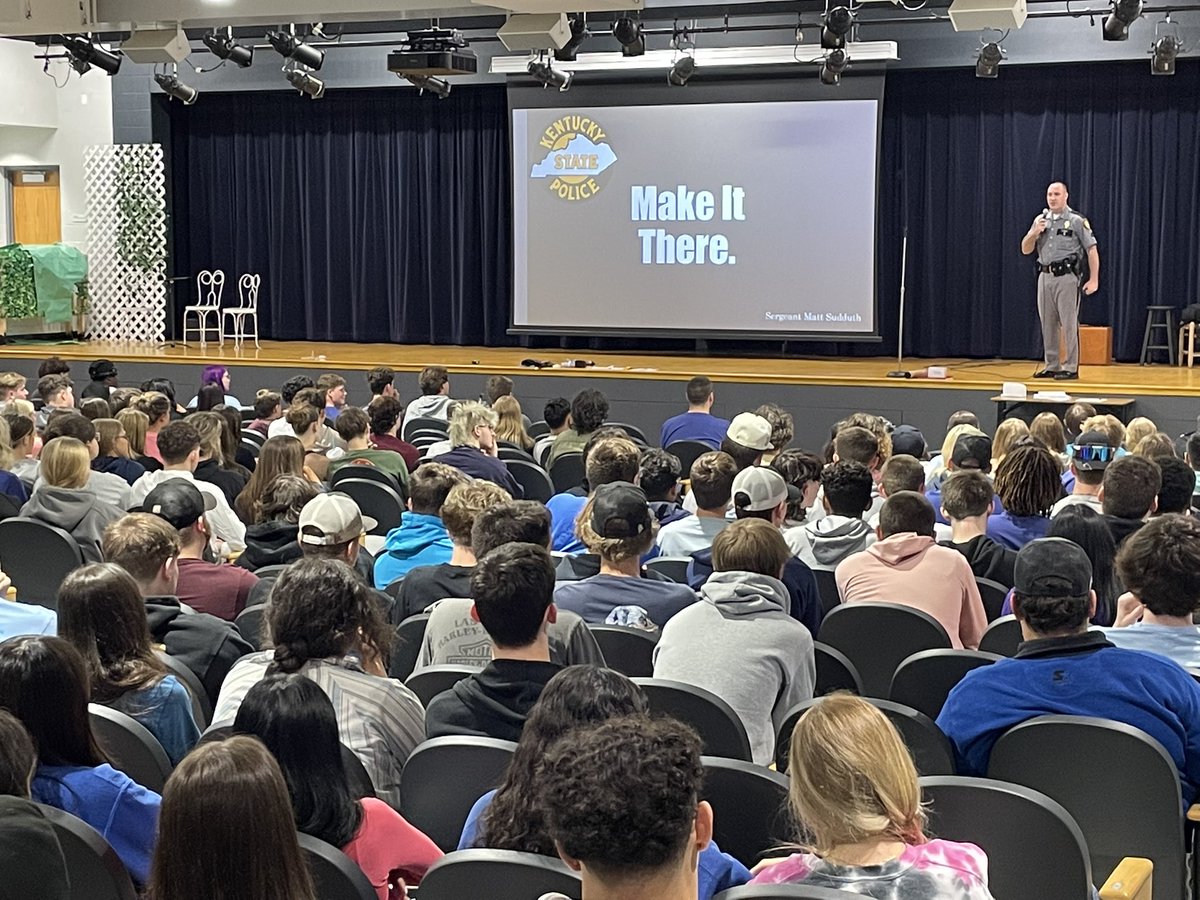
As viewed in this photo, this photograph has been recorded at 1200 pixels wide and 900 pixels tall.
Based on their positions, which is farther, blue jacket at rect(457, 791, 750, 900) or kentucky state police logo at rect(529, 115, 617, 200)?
kentucky state police logo at rect(529, 115, 617, 200)

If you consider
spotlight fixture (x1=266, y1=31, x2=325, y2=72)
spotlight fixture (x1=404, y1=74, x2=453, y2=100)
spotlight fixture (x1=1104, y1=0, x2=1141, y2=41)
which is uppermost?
spotlight fixture (x1=266, y1=31, x2=325, y2=72)

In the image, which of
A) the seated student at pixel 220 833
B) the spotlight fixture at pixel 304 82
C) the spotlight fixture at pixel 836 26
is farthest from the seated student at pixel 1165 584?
the spotlight fixture at pixel 304 82

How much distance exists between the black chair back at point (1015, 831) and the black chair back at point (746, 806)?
0.27 metres

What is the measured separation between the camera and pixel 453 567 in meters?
4.66

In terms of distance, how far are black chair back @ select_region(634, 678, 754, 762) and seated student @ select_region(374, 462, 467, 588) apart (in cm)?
197

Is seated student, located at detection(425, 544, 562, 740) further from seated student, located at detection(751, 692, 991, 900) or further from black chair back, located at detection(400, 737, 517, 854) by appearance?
seated student, located at detection(751, 692, 991, 900)

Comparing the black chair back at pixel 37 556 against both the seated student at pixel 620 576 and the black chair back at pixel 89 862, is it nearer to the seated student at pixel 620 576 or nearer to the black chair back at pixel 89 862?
the seated student at pixel 620 576

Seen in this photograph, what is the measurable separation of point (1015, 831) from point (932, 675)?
1.14 metres

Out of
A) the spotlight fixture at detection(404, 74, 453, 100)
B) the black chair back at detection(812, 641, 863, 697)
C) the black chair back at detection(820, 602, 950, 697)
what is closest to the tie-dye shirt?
the black chair back at detection(812, 641, 863, 697)

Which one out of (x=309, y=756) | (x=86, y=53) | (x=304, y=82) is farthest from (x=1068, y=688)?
(x=304, y=82)

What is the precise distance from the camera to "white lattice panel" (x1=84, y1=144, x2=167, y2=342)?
16.0 meters

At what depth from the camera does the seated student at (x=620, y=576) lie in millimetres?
4395

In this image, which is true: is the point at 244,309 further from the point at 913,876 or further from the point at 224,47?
the point at 913,876

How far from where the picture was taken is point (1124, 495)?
521 cm
